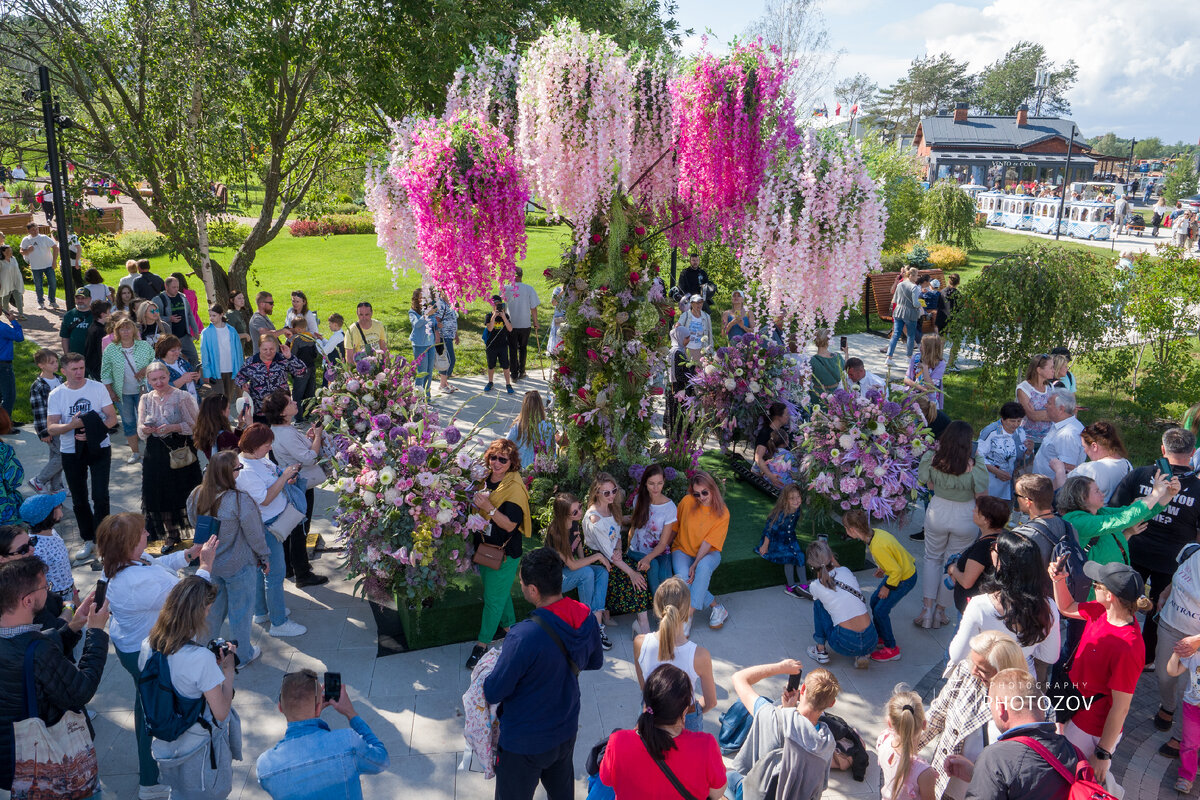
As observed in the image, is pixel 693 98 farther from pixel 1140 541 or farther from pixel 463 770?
pixel 463 770

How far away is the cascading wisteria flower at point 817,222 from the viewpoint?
704 centimetres

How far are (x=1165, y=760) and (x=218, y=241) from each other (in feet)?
44.0

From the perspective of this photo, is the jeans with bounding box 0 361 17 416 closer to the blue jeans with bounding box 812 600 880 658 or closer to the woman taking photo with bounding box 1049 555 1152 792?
the blue jeans with bounding box 812 600 880 658

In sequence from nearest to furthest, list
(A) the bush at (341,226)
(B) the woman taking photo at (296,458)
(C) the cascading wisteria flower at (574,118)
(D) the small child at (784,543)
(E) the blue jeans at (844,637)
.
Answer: (E) the blue jeans at (844,637) < (B) the woman taking photo at (296,458) < (C) the cascading wisteria flower at (574,118) < (D) the small child at (784,543) < (A) the bush at (341,226)

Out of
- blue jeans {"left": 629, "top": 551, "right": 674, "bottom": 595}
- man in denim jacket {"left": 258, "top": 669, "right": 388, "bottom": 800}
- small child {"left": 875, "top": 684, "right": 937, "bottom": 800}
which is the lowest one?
blue jeans {"left": 629, "top": 551, "right": 674, "bottom": 595}

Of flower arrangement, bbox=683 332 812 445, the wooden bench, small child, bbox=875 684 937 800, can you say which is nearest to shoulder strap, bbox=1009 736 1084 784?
small child, bbox=875 684 937 800

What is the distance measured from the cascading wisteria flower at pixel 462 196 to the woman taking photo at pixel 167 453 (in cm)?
250

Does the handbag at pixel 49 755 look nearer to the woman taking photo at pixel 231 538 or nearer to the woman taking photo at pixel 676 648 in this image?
the woman taking photo at pixel 231 538

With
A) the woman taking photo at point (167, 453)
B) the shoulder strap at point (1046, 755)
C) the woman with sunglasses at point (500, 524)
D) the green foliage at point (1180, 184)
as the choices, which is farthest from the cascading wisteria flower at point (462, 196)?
the green foliage at point (1180, 184)

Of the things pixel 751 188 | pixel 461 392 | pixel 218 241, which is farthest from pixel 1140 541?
pixel 218 241

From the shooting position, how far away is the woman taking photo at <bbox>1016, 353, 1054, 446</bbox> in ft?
25.3

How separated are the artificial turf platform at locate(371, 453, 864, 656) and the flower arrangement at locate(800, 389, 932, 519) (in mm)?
499

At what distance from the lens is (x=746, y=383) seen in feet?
30.0

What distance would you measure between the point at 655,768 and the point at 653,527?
10.8ft
